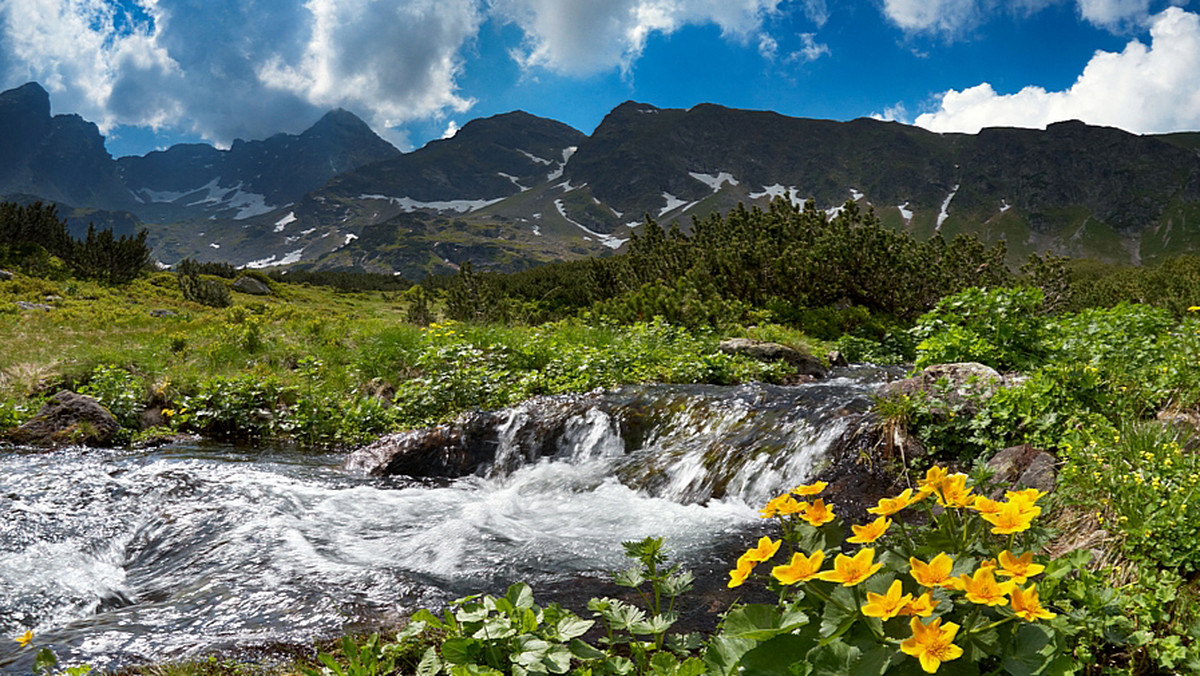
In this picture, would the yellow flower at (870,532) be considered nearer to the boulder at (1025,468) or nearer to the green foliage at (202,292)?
the boulder at (1025,468)

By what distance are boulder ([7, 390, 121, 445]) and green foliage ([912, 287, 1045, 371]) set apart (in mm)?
12257

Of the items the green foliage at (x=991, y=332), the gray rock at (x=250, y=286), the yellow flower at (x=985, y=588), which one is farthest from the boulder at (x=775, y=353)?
the gray rock at (x=250, y=286)

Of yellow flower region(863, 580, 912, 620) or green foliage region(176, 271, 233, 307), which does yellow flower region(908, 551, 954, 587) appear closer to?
yellow flower region(863, 580, 912, 620)

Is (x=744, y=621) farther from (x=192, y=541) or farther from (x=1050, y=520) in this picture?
(x=192, y=541)

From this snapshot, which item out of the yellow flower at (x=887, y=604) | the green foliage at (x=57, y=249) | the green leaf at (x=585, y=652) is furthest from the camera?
the green foliage at (x=57, y=249)

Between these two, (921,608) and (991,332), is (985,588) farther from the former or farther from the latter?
(991,332)

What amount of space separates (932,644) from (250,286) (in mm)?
48580

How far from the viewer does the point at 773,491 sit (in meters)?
6.48

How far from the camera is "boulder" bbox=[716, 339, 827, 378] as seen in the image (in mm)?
13391

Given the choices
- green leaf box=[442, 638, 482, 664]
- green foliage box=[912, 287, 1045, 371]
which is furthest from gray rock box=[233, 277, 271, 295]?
green leaf box=[442, 638, 482, 664]

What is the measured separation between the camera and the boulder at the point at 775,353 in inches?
527

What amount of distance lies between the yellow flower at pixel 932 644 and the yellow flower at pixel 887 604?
0.16 ft

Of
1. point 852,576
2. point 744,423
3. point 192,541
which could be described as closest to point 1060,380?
point 744,423

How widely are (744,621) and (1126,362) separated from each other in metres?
5.75
